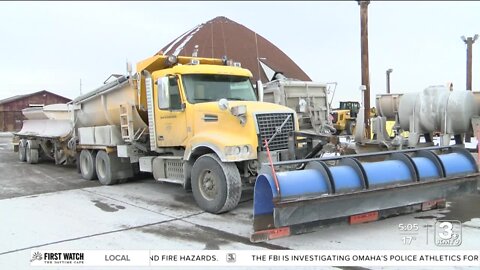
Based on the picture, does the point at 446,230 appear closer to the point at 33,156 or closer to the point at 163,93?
the point at 163,93

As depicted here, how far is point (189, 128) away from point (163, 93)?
83 centimetres

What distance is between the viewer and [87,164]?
12.3 metres

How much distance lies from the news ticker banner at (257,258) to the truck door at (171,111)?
3308 mm

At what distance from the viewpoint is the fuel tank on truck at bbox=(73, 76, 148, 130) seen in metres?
9.86

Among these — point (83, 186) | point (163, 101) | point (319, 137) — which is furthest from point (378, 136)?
point (83, 186)

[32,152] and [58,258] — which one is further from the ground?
[32,152]

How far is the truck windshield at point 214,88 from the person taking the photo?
8.32m

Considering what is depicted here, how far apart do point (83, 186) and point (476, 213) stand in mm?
8716

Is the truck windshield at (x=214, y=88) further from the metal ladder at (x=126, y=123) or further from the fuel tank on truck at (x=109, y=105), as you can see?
the metal ladder at (x=126, y=123)

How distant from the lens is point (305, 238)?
593cm

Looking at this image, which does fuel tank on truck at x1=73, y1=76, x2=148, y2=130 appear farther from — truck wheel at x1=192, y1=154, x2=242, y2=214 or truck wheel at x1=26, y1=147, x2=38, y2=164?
truck wheel at x1=26, y1=147, x2=38, y2=164

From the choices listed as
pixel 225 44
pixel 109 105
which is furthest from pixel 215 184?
pixel 225 44

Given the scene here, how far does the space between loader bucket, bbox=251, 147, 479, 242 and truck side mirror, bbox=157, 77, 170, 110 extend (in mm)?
3355

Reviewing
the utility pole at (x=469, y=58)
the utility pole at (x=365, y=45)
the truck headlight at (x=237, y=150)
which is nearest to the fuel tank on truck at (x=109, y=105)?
the truck headlight at (x=237, y=150)
